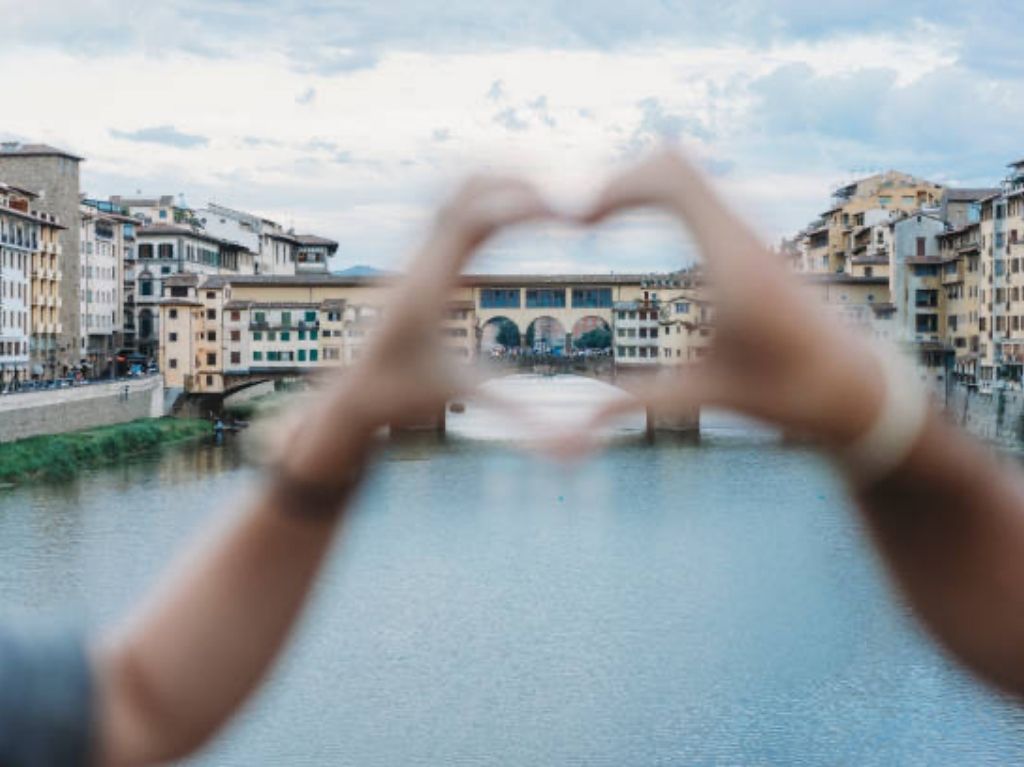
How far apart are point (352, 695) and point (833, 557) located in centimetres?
556

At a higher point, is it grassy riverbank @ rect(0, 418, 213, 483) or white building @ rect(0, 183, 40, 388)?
white building @ rect(0, 183, 40, 388)

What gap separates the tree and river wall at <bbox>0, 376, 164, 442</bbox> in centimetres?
893

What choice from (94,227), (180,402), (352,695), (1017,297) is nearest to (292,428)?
(352,695)

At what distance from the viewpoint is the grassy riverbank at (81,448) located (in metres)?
18.9

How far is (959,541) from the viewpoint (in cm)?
58

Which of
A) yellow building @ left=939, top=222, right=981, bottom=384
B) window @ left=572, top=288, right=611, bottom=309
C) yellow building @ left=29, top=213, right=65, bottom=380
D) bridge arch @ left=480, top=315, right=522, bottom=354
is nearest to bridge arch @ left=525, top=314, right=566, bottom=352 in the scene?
window @ left=572, top=288, right=611, bottom=309

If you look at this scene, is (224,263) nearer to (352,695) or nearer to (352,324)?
(352,695)

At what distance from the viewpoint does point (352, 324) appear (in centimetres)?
70

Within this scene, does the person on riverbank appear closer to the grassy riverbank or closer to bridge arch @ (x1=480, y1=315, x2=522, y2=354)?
bridge arch @ (x1=480, y1=315, x2=522, y2=354)

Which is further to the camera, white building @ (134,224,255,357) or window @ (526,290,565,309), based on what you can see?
white building @ (134,224,255,357)

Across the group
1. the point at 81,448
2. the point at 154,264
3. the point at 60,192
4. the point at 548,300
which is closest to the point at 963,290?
the point at 548,300

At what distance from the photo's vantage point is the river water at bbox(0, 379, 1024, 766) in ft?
25.5

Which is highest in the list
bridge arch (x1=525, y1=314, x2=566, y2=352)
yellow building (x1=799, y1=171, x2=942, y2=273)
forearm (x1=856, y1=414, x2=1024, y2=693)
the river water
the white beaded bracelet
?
yellow building (x1=799, y1=171, x2=942, y2=273)

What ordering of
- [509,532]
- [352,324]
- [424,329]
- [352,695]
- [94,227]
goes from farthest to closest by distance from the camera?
1. [94,227]
2. [509,532]
3. [352,695]
4. [352,324]
5. [424,329]
